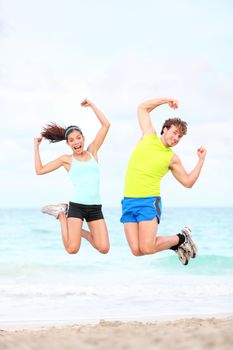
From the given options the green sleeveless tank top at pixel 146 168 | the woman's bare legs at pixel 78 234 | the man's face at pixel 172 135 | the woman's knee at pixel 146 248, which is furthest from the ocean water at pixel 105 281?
the man's face at pixel 172 135

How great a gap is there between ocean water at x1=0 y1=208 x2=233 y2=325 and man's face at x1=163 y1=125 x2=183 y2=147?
283 cm

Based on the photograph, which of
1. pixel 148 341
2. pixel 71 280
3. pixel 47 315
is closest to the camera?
pixel 148 341

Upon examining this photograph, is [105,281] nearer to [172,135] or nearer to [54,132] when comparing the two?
[54,132]

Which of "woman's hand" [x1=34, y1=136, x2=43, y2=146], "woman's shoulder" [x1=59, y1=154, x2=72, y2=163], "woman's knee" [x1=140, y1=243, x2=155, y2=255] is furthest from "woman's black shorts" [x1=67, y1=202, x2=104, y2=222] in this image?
"woman's hand" [x1=34, y1=136, x2=43, y2=146]

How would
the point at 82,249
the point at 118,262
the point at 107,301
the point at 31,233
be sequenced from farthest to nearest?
the point at 31,233
the point at 82,249
the point at 118,262
the point at 107,301

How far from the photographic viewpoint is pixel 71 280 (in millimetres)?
13945

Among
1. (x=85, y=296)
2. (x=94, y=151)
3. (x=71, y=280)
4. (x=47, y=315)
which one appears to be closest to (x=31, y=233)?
(x=71, y=280)

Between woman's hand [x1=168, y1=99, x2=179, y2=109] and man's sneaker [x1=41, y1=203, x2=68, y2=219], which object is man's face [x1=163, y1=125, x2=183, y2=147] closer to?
woman's hand [x1=168, y1=99, x2=179, y2=109]

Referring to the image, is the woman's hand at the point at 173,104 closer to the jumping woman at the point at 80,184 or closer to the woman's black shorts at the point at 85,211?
the jumping woman at the point at 80,184

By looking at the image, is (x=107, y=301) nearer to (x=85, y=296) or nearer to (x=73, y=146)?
(x=85, y=296)

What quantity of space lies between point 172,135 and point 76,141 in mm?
978

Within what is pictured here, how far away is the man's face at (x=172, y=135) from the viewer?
21.4 ft

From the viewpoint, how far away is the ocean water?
9219 millimetres

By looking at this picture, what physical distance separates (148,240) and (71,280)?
758 centimetres
